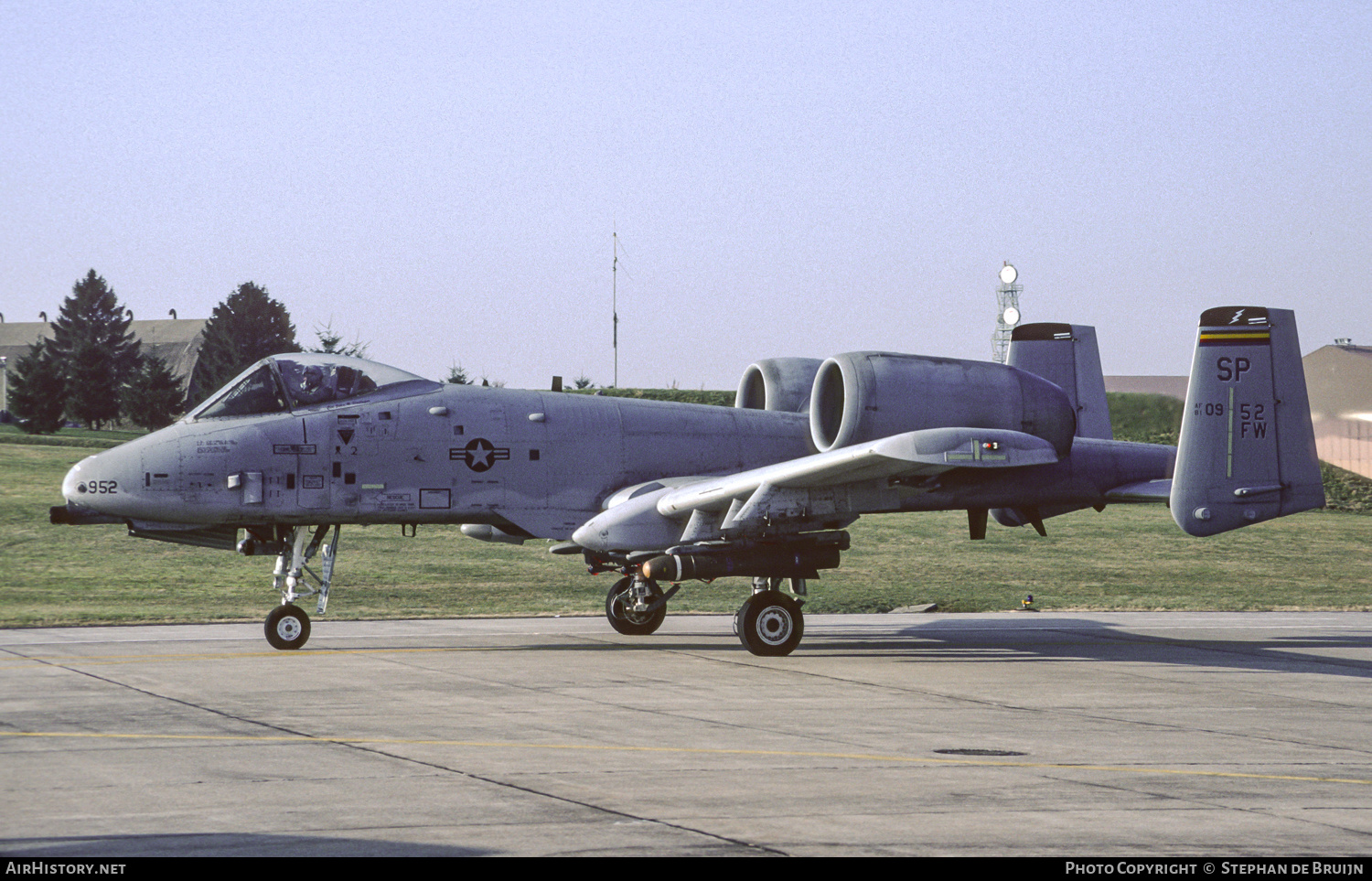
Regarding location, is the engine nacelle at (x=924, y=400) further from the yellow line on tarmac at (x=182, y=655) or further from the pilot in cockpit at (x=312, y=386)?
the pilot in cockpit at (x=312, y=386)

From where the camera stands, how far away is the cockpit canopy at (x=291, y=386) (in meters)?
17.0

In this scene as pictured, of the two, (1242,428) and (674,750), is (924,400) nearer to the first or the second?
(1242,428)

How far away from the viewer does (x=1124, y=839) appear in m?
7.11

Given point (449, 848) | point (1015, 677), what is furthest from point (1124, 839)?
point (1015, 677)

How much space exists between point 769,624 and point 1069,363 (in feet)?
26.4

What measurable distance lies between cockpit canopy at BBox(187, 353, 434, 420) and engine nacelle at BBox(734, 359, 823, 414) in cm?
572

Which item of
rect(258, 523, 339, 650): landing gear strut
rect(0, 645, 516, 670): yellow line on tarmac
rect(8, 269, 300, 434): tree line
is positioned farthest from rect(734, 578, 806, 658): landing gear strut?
rect(8, 269, 300, 434): tree line

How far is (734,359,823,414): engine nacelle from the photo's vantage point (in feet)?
66.2

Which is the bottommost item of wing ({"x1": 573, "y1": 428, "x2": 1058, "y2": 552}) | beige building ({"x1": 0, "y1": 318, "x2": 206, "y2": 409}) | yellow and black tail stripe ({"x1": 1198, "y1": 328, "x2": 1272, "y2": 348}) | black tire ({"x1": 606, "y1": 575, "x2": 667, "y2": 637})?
black tire ({"x1": 606, "y1": 575, "x2": 667, "y2": 637})

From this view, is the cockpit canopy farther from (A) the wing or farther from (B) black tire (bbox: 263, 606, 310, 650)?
(A) the wing

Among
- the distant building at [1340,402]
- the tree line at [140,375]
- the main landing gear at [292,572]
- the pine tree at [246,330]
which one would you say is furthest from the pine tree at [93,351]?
the distant building at [1340,402]

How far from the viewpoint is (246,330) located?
7588cm
